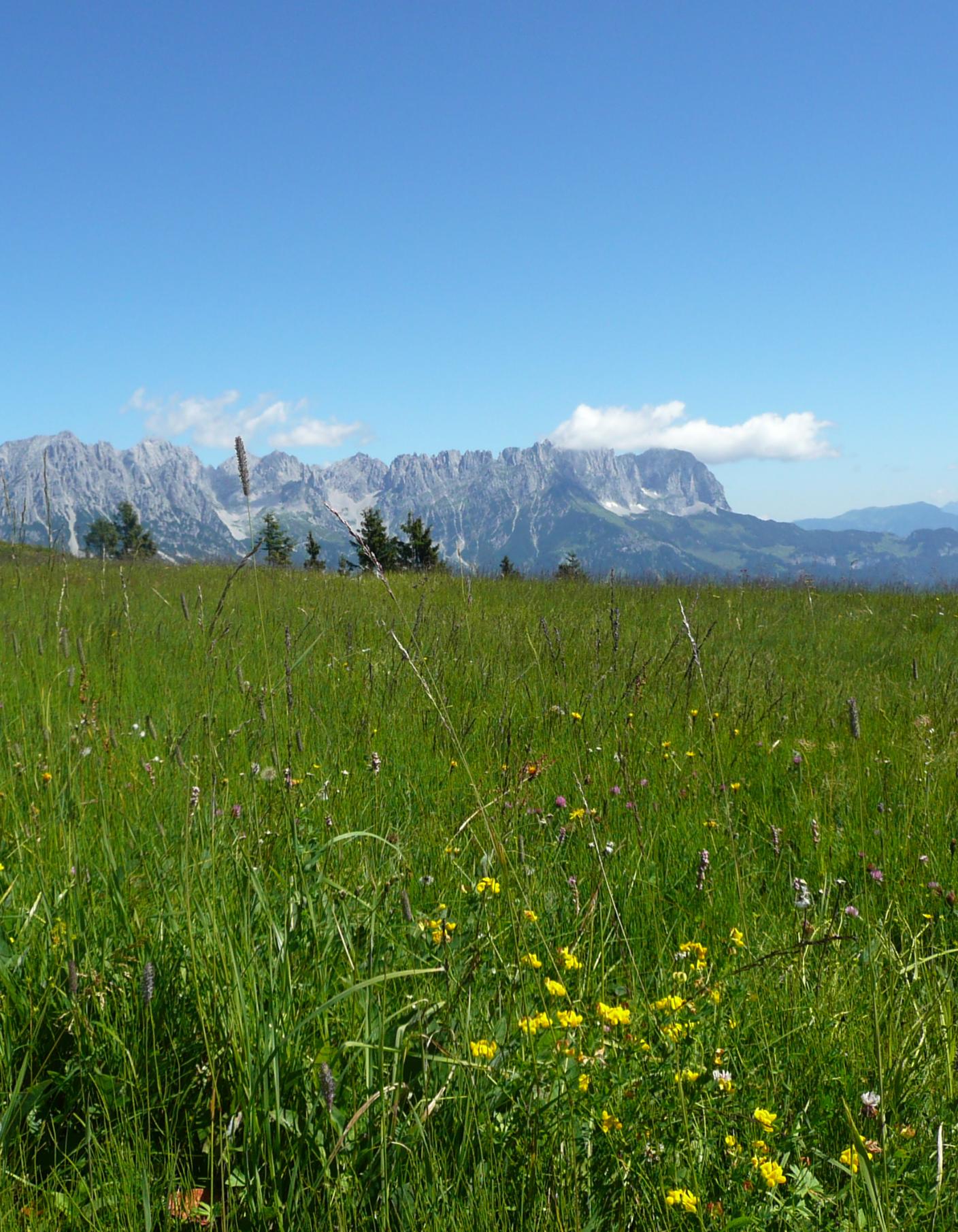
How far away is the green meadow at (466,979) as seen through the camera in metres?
1.25

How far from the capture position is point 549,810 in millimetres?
3027

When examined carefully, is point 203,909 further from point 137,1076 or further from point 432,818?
point 432,818

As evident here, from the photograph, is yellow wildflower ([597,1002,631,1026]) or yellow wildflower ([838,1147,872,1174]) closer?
yellow wildflower ([838,1147,872,1174])

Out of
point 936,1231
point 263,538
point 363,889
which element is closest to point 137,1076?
point 363,889

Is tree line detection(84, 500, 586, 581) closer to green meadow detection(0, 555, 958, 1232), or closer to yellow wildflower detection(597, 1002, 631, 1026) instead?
green meadow detection(0, 555, 958, 1232)

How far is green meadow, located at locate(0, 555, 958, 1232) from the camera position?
1254 millimetres

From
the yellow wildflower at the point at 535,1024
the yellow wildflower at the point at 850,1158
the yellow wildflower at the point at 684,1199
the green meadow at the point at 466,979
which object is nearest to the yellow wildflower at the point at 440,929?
the green meadow at the point at 466,979

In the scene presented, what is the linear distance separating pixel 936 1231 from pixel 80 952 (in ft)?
5.57

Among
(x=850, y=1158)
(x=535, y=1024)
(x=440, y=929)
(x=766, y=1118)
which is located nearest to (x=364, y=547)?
(x=440, y=929)

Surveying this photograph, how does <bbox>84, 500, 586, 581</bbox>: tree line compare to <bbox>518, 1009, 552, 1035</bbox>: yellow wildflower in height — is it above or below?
above

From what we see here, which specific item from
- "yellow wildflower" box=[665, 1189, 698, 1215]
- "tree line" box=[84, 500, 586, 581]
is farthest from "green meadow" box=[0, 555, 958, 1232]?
"tree line" box=[84, 500, 586, 581]

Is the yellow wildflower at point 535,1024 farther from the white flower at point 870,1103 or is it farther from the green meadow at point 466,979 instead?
the white flower at point 870,1103

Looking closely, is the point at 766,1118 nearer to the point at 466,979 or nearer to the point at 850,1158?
the point at 850,1158

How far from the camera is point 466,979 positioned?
151 centimetres
